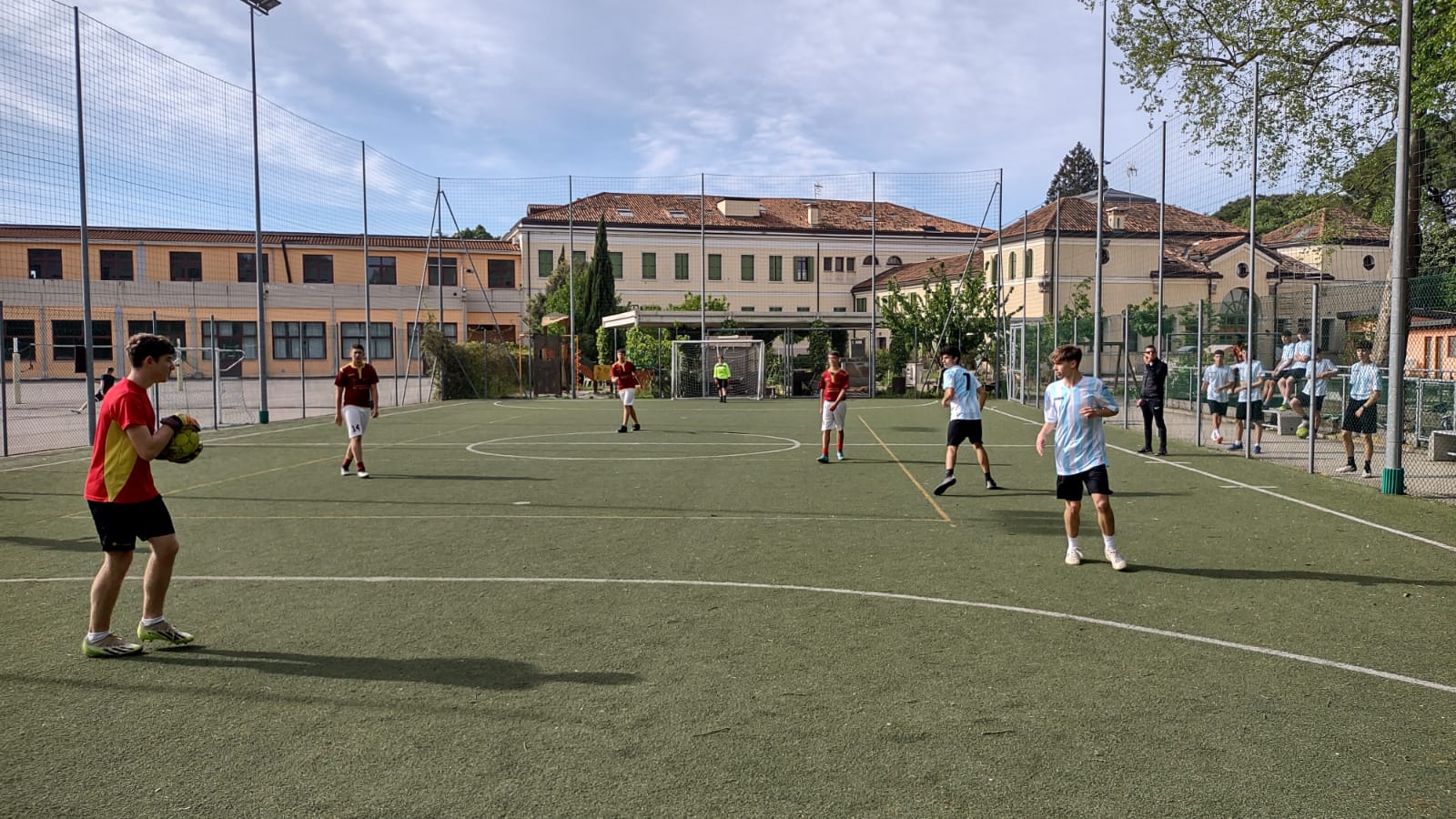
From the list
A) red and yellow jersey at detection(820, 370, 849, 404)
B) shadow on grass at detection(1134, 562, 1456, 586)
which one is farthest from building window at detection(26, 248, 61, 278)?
shadow on grass at detection(1134, 562, 1456, 586)

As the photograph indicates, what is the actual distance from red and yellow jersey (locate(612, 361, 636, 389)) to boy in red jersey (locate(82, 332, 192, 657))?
51.9 feet

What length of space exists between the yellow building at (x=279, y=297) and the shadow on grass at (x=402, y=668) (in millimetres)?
29482

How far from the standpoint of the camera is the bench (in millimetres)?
14586

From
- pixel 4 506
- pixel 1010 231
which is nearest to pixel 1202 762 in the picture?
pixel 4 506

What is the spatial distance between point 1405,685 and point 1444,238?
67.0 ft

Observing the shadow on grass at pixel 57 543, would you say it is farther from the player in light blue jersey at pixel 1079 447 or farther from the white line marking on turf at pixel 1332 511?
the white line marking on turf at pixel 1332 511

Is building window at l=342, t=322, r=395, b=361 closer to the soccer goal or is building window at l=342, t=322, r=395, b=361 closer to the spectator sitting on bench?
the soccer goal

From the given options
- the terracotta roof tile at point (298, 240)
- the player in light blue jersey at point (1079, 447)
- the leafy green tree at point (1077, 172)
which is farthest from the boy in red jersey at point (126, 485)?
the leafy green tree at point (1077, 172)

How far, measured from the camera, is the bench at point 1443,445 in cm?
1459

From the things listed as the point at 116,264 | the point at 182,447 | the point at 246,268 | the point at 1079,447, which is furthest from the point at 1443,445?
the point at 246,268

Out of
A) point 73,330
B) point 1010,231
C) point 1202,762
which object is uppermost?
point 1010,231

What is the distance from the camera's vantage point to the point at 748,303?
2484 inches

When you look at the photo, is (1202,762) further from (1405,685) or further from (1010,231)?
(1010,231)

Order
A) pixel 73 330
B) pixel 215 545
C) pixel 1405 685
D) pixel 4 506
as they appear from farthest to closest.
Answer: pixel 73 330 < pixel 4 506 < pixel 215 545 < pixel 1405 685
